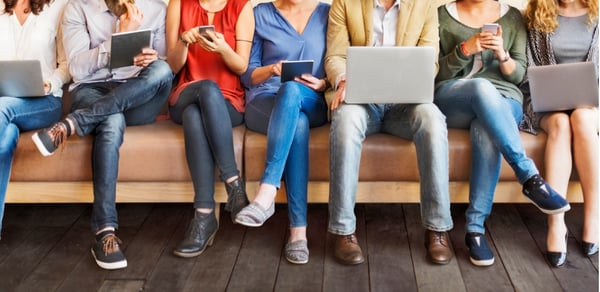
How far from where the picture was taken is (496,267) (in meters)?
2.24

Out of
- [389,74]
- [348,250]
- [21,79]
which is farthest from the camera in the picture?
[21,79]

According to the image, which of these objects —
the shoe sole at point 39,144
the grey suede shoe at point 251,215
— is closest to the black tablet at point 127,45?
the shoe sole at point 39,144

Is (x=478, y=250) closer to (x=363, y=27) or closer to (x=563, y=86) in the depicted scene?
(x=563, y=86)

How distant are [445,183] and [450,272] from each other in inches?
11.1

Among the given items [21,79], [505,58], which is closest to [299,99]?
[505,58]

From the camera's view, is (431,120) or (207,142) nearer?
(431,120)

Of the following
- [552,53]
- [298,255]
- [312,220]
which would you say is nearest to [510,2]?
[552,53]

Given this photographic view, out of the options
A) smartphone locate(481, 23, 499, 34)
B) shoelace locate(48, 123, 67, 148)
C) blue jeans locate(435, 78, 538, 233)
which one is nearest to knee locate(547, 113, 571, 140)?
blue jeans locate(435, 78, 538, 233)

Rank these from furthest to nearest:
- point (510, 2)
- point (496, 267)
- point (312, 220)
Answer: point (510, 2)
point (312, 220)
point (496, 267)

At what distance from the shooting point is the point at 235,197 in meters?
2.31

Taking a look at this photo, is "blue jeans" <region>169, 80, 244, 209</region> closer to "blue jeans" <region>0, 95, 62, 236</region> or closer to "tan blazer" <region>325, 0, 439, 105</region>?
"tan blazer" <region>325, 0, 439, 105</region>

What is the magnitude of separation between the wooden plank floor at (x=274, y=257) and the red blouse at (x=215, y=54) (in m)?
0.50

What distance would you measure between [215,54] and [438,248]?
107 centimetres

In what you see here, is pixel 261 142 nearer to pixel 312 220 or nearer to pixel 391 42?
pixel 312 220
